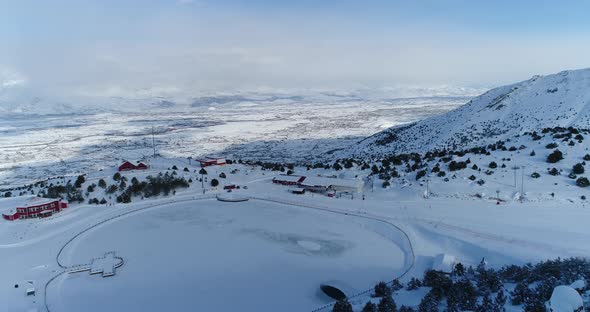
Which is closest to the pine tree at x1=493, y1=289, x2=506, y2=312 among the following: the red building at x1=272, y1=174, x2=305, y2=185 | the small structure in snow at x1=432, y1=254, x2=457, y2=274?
the small structure in snow at x1=432, y1=254, x2=457, y2=274

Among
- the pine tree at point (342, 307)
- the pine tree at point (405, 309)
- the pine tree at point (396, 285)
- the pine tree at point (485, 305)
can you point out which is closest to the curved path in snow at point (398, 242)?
the pine tree at point (396, 285)

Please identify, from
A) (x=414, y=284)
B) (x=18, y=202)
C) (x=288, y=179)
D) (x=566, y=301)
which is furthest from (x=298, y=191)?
(x=566, y=301)

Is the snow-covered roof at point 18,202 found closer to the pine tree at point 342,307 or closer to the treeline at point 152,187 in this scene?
the treeline at point 152,187

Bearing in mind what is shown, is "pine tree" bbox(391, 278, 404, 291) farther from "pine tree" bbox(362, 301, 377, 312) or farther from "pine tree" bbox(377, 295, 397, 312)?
"pine tree" bbox(362, 301, 377, 312)

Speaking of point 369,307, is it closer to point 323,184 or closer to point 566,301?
point 566,301

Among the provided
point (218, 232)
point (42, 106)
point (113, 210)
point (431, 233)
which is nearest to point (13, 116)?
point (42, 106)

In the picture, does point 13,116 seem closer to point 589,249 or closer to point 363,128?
point 363,128
